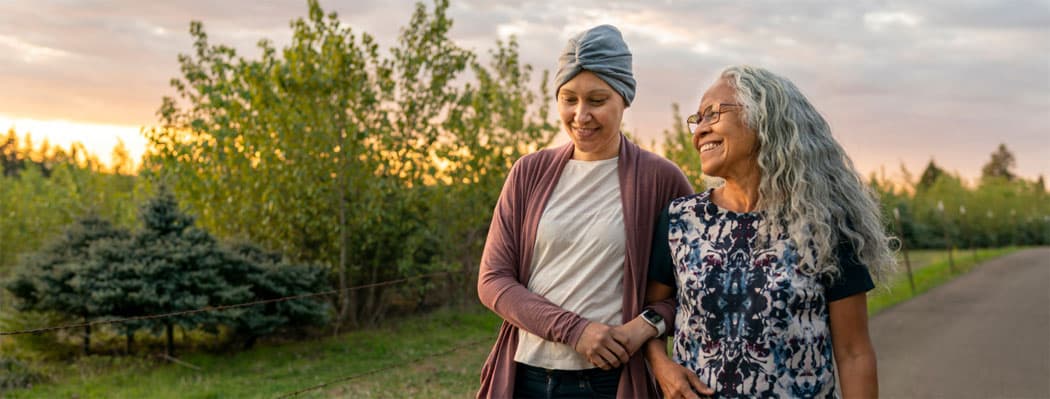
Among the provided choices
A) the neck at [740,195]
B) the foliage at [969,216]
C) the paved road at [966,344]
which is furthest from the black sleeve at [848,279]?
the foliage at [969,216]

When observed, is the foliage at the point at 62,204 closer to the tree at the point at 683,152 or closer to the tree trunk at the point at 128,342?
the tree trunk at the point at 128,342

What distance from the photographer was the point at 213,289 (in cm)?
915

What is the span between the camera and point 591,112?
2.42m

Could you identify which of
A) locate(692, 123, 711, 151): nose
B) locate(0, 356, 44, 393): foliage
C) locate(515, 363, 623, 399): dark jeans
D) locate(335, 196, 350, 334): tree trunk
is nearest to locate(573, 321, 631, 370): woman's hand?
locate(515, 363, 623, 399): dark jeans

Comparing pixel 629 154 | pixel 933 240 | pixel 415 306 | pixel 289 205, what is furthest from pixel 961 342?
pixel 933 240

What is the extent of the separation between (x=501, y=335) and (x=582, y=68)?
0.81 meters

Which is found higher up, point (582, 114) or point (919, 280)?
point (582, 114)

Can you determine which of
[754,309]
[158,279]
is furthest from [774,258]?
[158,279]

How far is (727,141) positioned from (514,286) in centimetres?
71

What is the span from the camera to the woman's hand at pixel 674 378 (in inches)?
86.5

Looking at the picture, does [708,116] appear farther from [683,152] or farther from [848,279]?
[683,152]

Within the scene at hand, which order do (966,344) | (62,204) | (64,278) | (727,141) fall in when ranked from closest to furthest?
(727,141), (64,278), (966,344), (62,204)

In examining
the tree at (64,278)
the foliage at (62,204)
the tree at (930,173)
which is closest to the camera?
the tree at (64,278)

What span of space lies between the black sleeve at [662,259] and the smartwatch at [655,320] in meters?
0.10
